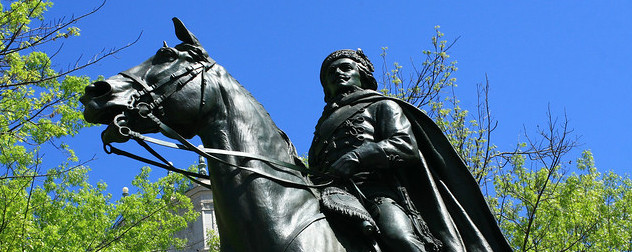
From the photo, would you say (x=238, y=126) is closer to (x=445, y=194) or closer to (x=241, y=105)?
(x=241, y=105)

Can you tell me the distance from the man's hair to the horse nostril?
1.88 meters

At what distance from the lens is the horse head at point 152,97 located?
17.7 ft

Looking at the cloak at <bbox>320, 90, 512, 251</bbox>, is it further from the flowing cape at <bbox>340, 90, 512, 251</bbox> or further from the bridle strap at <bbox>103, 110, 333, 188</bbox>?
the bridle strap at <bbox>103, 110, 333, 188</bbox>

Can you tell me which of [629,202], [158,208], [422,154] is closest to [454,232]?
[422,154]

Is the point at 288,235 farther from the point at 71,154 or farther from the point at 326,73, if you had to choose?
the point at 71,154

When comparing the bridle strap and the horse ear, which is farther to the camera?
the horse ear

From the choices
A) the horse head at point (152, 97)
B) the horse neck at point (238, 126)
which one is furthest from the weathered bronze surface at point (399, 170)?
the horse head at point (152, 97)

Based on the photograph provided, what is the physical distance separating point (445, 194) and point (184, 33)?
2.22m

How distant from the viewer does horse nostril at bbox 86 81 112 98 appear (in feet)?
17.7

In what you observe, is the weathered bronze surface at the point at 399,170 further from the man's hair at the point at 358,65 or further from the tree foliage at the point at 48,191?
the tree foliage at the point at 48,191

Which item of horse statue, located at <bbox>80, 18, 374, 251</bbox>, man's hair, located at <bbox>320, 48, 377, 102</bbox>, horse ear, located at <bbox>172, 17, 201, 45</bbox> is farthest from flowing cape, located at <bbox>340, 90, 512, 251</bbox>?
horse ear, located at <bbox>172, 17, 201, 45</bbox>

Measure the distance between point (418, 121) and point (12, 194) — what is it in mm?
11325

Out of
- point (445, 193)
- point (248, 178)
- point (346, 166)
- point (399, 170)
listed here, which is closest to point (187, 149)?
point (248, 178)

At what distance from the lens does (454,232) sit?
5840 mm
